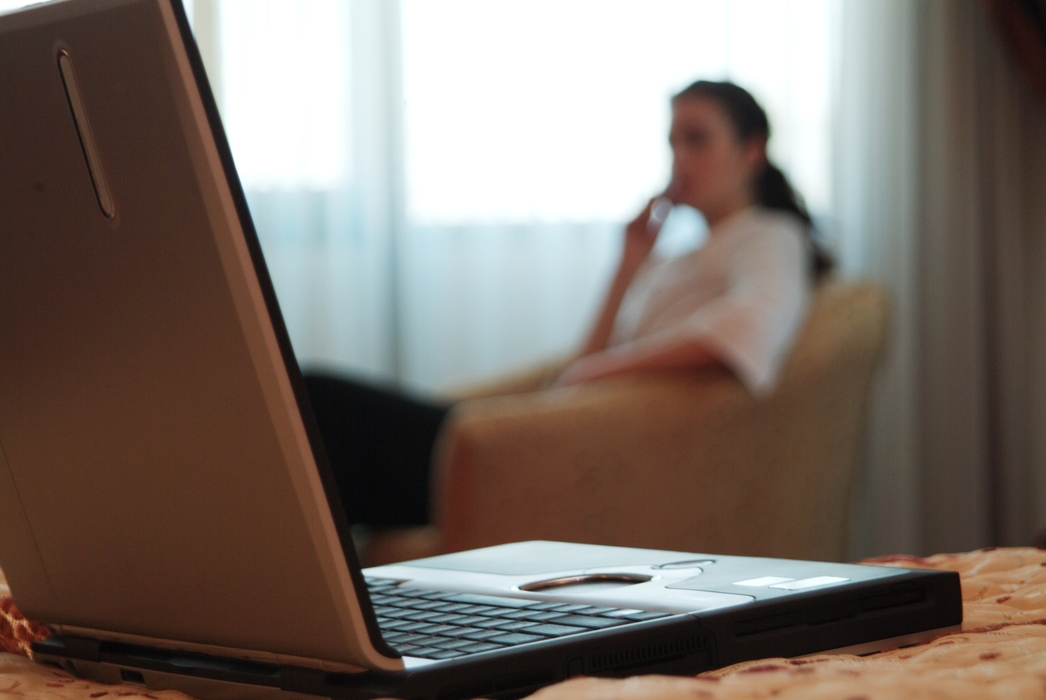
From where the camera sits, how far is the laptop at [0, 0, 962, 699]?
1.23 feet

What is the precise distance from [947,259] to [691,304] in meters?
0.94

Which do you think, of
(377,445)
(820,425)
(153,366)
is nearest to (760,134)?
(820,425)

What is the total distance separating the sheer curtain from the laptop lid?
199cm

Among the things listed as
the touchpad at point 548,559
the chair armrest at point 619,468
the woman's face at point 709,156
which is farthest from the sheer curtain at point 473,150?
the touchpad at point 548,559

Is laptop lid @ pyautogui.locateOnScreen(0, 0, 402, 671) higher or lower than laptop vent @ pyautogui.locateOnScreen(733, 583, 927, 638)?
higher

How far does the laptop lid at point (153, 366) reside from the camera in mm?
372

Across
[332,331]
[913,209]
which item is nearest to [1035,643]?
[332,331]

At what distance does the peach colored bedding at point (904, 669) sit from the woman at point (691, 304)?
87 centimetres

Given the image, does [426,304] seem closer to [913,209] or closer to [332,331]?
[332,331]

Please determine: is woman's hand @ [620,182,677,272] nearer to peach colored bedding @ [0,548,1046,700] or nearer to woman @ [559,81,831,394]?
woman @ [559,81,831,394]

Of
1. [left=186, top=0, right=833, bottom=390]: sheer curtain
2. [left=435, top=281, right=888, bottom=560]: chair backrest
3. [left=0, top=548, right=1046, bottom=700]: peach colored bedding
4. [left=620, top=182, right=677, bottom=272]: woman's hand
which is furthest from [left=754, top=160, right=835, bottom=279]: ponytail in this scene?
[left=0, top=548, right=1046, bottom=700]: peach colored bedding

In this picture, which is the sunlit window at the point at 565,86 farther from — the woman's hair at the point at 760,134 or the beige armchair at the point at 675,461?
the beige armchair at the point at 675,461

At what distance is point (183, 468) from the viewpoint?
0.41 meters

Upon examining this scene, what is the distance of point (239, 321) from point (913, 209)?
8.09ft
